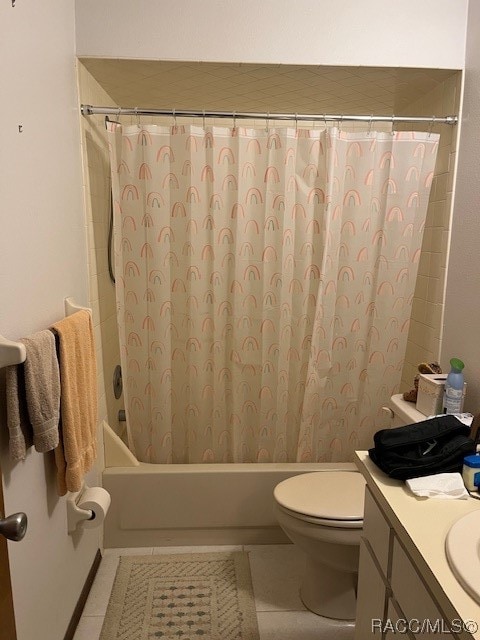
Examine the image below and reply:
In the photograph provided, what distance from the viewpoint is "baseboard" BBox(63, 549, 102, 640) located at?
5.54 ft

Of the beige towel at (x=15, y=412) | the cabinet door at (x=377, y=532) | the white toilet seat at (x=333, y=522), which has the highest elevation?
the beige towel at (x=15, y=412)

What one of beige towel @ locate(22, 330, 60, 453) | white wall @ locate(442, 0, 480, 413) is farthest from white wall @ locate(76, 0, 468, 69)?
beige towel @ locate(22, 330, 60, 453)

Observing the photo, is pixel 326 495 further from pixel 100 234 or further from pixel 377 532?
pixel 100 234

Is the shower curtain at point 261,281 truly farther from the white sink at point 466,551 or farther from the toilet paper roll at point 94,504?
the white sink at point 466,551

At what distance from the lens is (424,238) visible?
2195 millimetres

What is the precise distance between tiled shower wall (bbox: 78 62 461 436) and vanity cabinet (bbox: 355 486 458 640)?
101 cm

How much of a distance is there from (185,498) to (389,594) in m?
1.18

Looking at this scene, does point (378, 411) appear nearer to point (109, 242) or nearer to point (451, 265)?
point (451, 265)

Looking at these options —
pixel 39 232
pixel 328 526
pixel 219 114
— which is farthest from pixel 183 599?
pixel 219 114

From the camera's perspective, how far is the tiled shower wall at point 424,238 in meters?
1.97

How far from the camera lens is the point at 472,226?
180 centimetres

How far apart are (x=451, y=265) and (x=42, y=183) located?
5.03 feet

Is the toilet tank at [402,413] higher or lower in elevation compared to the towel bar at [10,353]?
lower

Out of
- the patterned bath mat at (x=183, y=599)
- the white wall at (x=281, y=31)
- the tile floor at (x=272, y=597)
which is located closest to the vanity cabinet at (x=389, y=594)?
the tile floor at (x=272, y=597)
